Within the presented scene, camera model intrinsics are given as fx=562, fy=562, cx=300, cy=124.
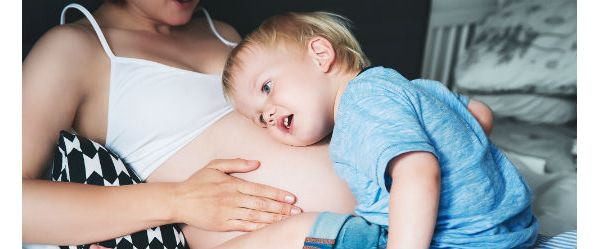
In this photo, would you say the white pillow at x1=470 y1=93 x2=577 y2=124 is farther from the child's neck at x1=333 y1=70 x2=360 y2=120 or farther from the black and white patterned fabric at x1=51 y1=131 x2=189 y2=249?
the black and white patterned fabric at x1=51 y1=131 x2=189 y2=249

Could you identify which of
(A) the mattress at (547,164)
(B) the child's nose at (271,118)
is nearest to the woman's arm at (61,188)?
(B) the child's nose at (271,118)

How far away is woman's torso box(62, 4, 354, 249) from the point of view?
1.11 m

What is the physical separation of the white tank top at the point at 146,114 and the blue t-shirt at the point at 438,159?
1.20 ft

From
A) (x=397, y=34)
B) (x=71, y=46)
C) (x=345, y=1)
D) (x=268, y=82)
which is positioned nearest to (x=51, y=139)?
(x=71, y=46)

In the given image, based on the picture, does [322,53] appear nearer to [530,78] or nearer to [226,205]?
[226,205]

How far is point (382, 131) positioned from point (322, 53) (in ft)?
0.96

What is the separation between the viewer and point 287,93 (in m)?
1.05

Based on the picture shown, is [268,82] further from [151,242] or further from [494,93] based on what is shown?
[494,93]

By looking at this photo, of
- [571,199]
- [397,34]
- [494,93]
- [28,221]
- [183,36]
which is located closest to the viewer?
[28,221]

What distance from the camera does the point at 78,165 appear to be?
1071 millimetres

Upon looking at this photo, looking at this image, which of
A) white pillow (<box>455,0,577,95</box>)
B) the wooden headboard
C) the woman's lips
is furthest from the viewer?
the wooden headboard

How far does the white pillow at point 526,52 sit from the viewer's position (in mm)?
2135

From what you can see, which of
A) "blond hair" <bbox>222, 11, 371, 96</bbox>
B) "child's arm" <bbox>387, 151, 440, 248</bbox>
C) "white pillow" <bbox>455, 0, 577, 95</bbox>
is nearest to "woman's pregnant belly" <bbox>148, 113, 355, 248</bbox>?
"blond hair" <bbox>222, 11, 371, 96</bbox>
